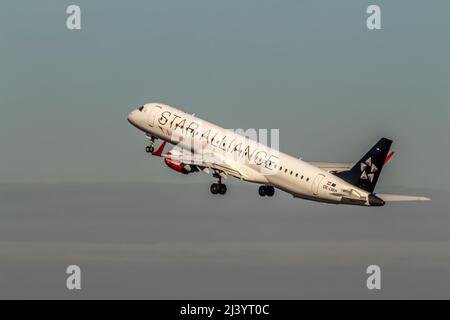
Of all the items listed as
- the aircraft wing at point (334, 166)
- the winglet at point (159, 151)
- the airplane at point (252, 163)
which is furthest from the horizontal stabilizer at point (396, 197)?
the winglet at point (159, 151)

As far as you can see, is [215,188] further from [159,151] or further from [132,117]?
[132,117]

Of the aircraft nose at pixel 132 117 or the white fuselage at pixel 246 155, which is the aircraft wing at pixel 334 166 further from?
the aircraft nose at pixel 132 117

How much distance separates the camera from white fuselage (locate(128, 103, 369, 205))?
8788 cm

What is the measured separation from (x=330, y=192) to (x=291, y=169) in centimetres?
463

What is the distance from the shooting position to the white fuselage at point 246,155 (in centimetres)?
8788

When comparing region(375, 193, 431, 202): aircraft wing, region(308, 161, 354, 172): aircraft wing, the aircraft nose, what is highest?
the aircraft nose

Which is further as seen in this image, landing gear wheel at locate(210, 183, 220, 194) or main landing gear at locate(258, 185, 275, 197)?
main landing gear at locate(258, 185, 275, 197)

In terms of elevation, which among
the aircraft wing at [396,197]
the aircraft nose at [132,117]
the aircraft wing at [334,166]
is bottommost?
the aircraft wing at [396,197]

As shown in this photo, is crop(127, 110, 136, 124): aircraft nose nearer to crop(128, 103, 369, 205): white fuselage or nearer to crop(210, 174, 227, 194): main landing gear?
crop(128, 103, 369, 205): white fuselage

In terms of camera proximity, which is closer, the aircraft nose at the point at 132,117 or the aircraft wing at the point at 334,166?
the aircraft wing at the point at 334,166

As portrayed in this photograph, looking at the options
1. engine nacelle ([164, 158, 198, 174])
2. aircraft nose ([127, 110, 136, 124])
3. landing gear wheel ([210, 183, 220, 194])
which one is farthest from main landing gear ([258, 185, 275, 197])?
aircraft nose ([127, 110, 136, 124])

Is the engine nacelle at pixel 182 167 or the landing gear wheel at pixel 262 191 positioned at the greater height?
the engine nacelle at pixel 182 167

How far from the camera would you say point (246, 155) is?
9369 centimetres
